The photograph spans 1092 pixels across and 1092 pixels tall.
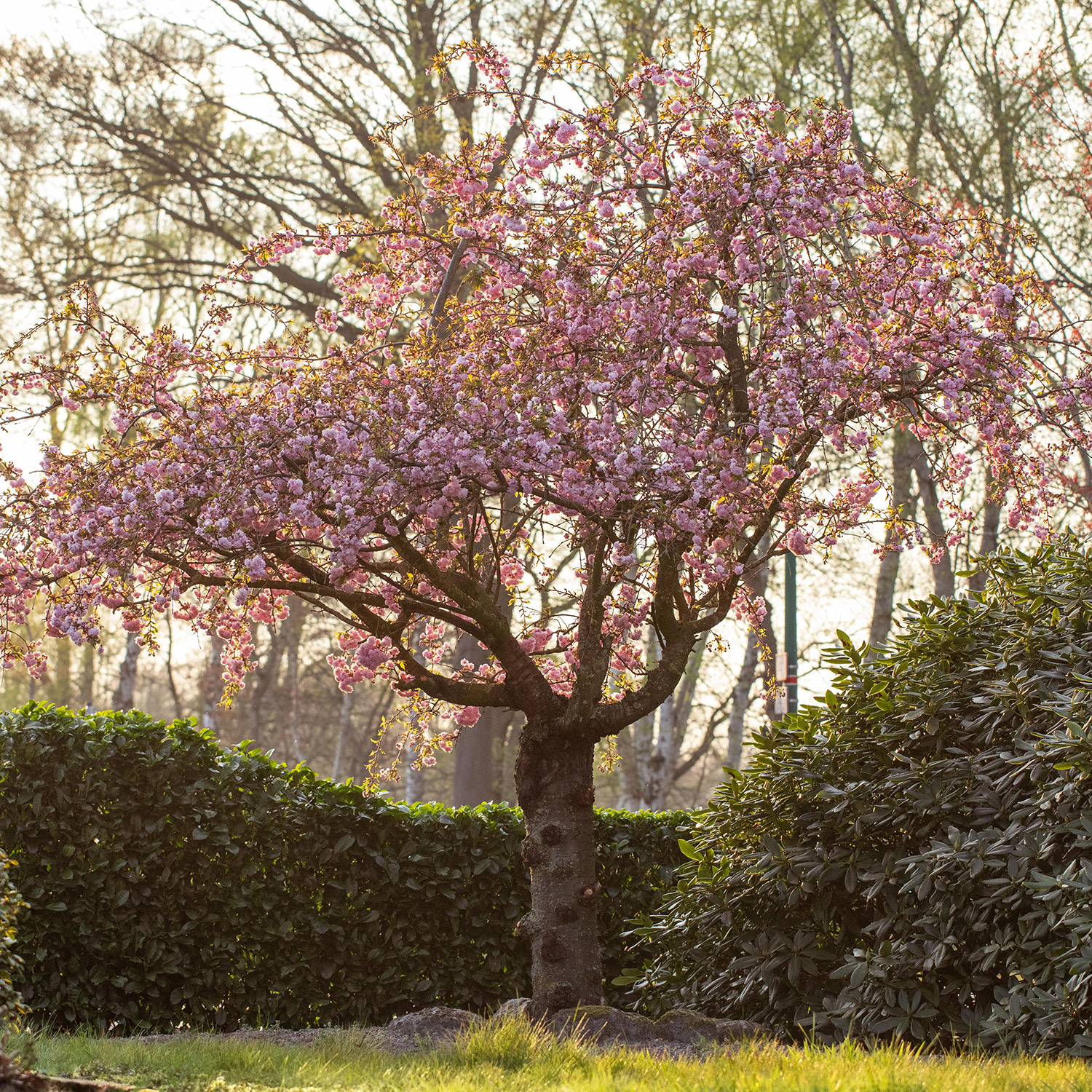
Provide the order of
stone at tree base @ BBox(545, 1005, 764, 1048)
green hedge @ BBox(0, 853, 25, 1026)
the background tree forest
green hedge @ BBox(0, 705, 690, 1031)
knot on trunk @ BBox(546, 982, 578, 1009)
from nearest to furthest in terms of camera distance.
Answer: green hedge @ BBox(0, 853, 25, 1026) < stone at tree base @ BBox(545, 1005, 764, 1048) < knot on trunk @ BBox(546, 982, 578, 1009) < green hedge @ BBox(0, 705, 690, 1031) < the background tree forest

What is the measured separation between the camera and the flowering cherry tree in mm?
5297

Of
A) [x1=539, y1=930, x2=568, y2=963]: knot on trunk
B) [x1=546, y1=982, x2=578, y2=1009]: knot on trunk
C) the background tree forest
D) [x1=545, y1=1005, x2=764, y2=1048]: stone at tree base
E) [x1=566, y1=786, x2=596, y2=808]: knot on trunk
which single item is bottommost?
[x1=545, y1=1005, x2=764, y2=1048]: stone at tree base

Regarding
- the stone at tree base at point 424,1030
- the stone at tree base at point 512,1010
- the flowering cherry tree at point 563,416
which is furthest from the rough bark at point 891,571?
the stone at tree base at point 424,1030

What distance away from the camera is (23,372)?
19.3 ft

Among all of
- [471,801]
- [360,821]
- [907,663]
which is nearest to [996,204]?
[471,801]

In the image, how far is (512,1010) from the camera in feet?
19.6

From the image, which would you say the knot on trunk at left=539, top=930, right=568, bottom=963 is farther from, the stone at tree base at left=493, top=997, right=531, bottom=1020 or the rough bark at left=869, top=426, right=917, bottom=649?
the rough bark at left=869, top=426, right=917, bottom=649

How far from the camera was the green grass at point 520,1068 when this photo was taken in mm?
3746

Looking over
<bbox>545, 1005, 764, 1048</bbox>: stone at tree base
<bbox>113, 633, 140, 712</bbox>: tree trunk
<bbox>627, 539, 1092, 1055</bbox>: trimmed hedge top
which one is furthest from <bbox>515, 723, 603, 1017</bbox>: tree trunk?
<bbox>113, 633, 140, 712</bbox>: tree trunk

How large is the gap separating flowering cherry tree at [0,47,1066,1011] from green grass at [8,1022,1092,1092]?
1258 millimetres

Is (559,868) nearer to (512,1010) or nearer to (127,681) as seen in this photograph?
(512,1010)

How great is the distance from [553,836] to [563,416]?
Result: 220 centimetres

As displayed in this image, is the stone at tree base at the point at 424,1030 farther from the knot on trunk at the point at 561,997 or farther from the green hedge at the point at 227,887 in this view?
the green hedge at the point at 227,887

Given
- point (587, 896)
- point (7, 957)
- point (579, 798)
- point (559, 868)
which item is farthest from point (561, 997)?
point (7, 957)
